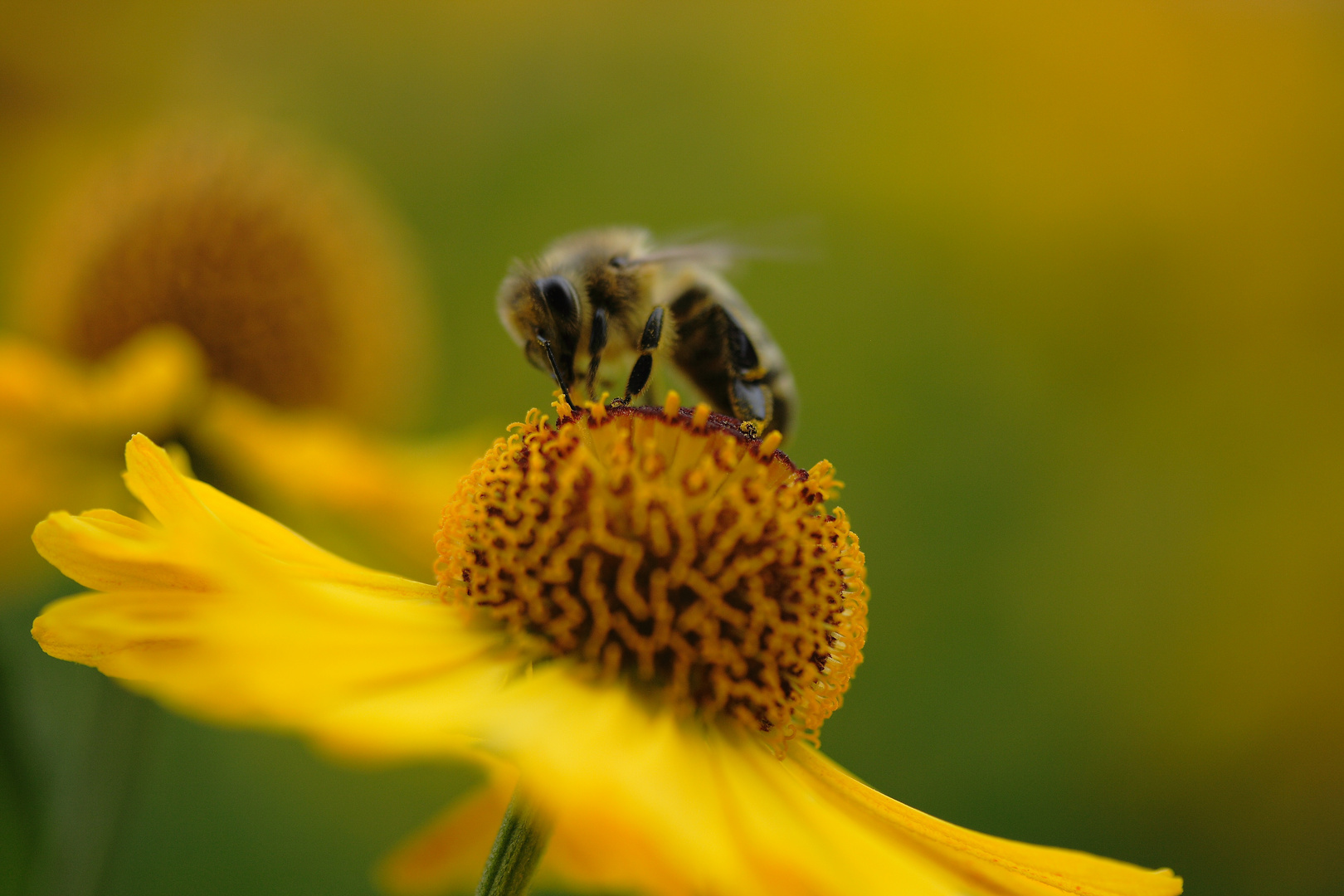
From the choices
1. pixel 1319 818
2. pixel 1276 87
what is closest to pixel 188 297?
pixel 1319 818

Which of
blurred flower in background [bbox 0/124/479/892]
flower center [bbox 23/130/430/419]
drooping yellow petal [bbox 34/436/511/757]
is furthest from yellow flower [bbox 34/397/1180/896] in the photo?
flower center [bbox 23/130/430/419]

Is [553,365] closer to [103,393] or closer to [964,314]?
[103,393]

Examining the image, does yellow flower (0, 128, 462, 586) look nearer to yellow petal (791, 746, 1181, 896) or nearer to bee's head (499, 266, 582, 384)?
bee's head (499, 266, 582, 384)

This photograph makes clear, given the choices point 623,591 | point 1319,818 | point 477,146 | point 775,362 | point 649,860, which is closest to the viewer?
point 649,860

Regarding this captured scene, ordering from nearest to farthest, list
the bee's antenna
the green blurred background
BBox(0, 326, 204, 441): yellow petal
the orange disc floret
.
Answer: the orange disc floret → the bee's antenna → BBox(0, 326, 204, 441): yellow petal → the green blurred background

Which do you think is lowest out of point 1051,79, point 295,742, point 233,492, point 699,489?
point 295,742

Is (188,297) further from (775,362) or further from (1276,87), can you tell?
(1276,87)

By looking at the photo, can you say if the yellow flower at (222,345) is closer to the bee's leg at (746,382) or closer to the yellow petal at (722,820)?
the bee's leg at (746,382)
